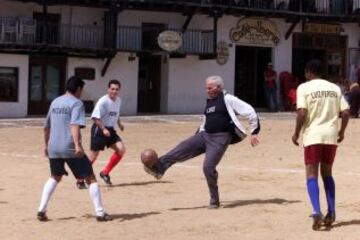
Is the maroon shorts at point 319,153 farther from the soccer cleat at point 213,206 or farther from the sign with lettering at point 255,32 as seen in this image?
the sign with lettering at point 255,32

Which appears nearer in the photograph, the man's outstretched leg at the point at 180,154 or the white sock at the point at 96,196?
the white sock at the point at 96,196

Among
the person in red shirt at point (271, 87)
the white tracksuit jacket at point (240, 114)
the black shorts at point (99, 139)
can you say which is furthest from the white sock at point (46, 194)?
the person in red shirt at point (271, 87)

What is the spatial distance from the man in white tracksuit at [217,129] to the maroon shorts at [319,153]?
1441 millimetres

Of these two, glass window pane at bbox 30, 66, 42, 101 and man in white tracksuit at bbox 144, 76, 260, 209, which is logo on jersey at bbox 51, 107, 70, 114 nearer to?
man in white tracksuit at bbox 144, 76, 260, 209

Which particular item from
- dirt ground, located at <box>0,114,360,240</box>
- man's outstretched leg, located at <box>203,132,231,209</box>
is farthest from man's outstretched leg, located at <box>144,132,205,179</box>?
dirt ground, located at <box>0,114,360,240</box>

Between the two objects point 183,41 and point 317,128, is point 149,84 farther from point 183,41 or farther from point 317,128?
point 317,128

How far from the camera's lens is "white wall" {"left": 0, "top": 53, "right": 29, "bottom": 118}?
29.2m

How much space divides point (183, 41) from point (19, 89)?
22.2 ft

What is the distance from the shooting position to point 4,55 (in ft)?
95.2

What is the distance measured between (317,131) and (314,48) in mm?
27899

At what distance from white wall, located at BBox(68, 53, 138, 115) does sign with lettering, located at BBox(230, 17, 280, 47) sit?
4.73 metres

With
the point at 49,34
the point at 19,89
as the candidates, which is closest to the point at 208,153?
the point at 49,34

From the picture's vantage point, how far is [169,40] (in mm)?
30953

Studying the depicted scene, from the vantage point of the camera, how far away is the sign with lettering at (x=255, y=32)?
33.8m
